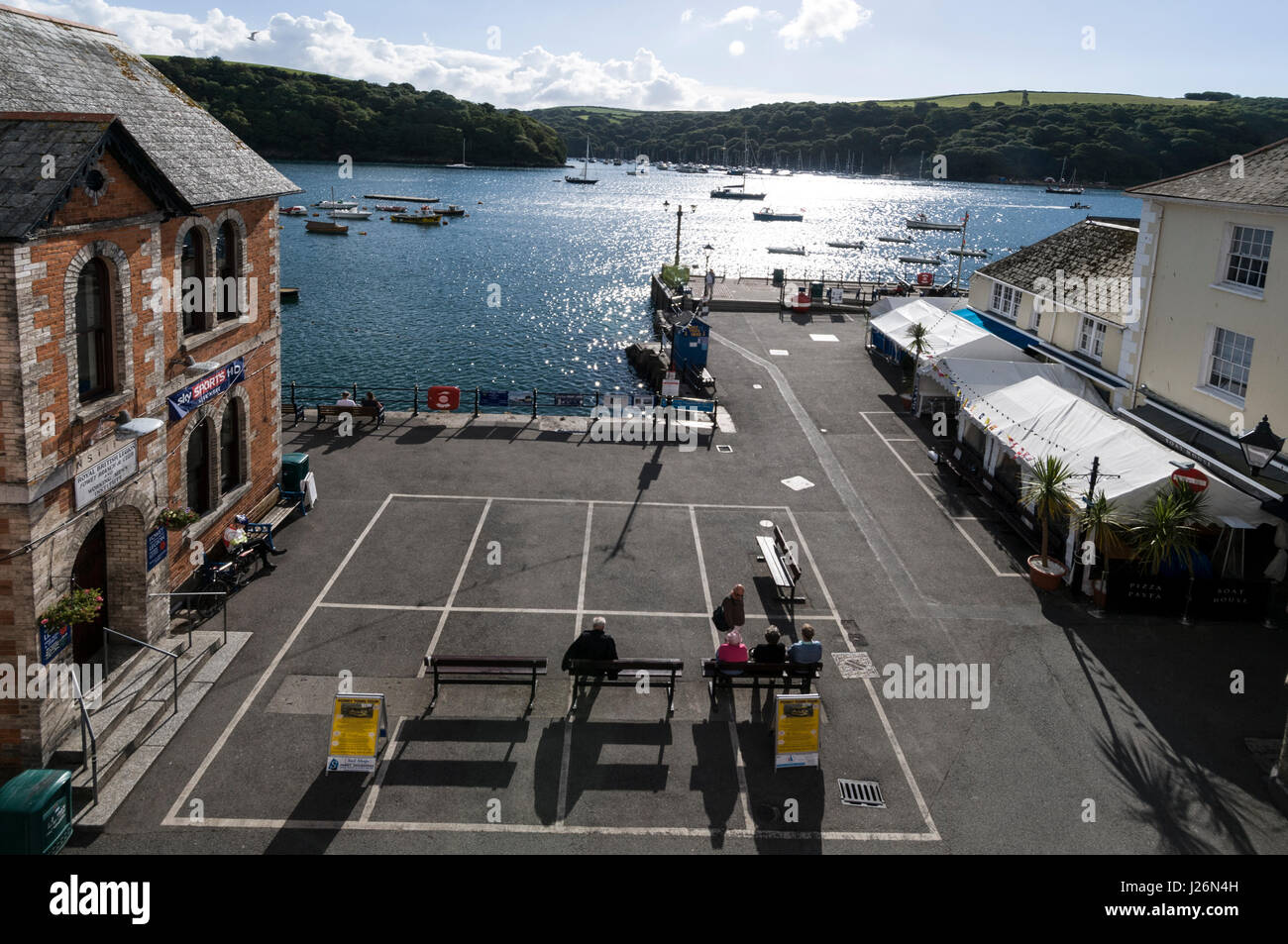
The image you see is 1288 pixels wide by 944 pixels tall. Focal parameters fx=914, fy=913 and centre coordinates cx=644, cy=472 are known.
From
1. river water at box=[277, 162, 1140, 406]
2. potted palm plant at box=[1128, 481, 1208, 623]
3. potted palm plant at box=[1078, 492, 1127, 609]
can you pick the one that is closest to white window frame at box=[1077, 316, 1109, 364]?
potted palm plant at box=[1128, 481, 1208, 623]

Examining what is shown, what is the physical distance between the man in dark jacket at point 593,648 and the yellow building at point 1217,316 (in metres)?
16.5

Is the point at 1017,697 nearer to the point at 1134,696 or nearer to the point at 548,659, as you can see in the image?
the point at 1134,696

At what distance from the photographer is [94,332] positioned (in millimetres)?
15953

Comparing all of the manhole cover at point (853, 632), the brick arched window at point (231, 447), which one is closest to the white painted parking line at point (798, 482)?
the manhole cover at point (853, 632)

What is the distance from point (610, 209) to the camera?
7682 inches

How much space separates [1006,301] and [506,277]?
6656cm

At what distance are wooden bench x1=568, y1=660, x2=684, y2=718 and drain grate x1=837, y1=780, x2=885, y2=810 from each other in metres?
3.41

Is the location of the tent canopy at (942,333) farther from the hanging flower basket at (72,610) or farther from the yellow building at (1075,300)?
the hanging flower basket at (72,610)

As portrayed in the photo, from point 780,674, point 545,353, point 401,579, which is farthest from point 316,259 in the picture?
point 780,674

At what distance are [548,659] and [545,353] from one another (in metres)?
46.1

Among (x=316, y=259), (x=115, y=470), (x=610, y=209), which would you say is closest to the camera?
(x=115, y=470)

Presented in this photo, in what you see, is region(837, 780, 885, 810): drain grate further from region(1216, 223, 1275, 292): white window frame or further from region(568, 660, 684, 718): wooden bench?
region(1216, 223, 1275, 292): white window frame

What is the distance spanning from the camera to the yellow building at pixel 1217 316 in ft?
75.0

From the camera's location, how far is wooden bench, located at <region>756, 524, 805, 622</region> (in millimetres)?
20766
